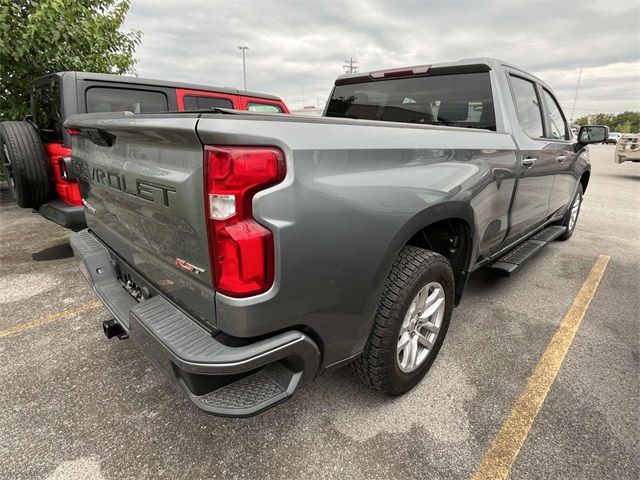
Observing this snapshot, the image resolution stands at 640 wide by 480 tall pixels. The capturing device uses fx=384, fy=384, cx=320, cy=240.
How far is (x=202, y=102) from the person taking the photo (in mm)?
5363

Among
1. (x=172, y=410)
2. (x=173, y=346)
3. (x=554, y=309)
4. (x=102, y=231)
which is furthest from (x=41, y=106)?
(x=554, y=309)

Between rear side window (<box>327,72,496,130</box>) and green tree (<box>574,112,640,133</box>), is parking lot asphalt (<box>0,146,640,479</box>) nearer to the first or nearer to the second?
rear side window (<box>327,72,496,130</box>)

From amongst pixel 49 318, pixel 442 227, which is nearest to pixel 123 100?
pixel 49 318

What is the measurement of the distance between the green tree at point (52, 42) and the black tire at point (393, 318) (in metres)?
6.98

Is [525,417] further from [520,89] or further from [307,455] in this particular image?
[520,89]

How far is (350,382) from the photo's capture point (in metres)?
2.31

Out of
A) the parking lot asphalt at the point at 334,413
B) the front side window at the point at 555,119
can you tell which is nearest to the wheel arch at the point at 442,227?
the parking lot asphalt at the point at 334,413

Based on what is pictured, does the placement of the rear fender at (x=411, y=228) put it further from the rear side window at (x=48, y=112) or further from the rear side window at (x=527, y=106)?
the rear side window at (x=48, y=112)

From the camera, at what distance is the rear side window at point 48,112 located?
410 centimetres

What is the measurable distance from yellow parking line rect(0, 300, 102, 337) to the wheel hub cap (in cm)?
259

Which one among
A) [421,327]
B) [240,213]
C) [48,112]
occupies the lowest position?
[421,327]

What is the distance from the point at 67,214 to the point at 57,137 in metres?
0.97

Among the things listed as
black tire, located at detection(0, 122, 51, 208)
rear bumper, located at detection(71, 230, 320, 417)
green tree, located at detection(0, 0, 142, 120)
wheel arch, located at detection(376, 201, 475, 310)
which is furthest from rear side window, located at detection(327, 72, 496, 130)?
green tree, located at detection(0, 0, 142, 120)

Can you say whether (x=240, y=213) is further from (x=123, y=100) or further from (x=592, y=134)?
(x=592, y=134)
